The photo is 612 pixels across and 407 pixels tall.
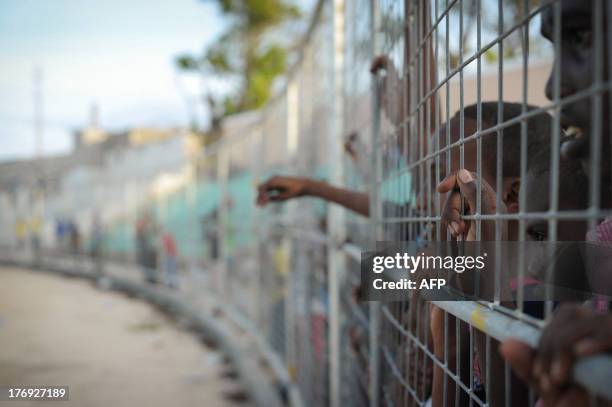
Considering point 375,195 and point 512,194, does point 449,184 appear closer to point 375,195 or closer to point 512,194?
point 512,194

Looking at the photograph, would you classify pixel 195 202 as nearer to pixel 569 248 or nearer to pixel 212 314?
pixel 212 314

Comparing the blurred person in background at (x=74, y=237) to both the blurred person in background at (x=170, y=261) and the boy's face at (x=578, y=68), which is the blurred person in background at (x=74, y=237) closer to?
the blurred person in background at (x=170, y=261)

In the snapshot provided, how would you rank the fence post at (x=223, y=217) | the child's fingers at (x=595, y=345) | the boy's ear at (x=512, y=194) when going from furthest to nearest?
the fence post at (x=223, y=217), the boy's ear at (x=512, y=194), the child's fingers at (x=595, y=345)

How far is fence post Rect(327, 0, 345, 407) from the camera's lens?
2.66 meters

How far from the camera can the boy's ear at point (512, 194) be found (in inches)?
47.2

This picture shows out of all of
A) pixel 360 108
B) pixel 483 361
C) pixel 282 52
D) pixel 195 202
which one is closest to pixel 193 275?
pixel 195 202

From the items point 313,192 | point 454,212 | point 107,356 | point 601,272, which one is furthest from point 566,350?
point 107,356

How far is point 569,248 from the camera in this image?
2.91ft

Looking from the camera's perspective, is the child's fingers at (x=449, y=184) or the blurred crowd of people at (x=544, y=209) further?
the child's fingers at (x=449, y=184)

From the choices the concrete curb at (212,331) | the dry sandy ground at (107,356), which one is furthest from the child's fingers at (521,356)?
the dry sandy ground at (107,356)

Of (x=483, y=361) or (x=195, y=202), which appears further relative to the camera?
(x=195, y=202)

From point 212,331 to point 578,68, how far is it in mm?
5879

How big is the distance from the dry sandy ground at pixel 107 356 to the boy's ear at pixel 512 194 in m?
3.65

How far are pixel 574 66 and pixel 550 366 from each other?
400 mm
